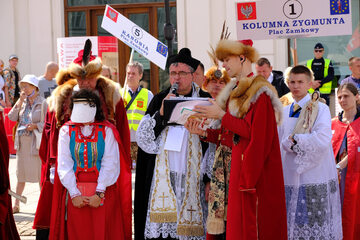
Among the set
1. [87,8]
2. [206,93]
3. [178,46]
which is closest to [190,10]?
[178,46]

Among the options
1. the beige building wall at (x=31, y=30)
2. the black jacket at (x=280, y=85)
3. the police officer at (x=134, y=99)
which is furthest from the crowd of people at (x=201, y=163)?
the beige building wall at (x=31, y=30)

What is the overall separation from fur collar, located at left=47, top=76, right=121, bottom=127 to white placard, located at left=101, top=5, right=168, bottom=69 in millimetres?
2665

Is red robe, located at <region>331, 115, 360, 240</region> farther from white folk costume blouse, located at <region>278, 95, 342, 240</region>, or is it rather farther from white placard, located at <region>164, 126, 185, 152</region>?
white placard, located at <region>164, 126, 185, 152</region>

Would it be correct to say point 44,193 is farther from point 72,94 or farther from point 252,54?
point 252,54

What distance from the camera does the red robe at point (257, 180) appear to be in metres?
4.29

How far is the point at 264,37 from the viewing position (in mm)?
6285

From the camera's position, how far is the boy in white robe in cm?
495

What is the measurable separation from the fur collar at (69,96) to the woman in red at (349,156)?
7.10ft

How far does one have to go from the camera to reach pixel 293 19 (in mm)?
6180

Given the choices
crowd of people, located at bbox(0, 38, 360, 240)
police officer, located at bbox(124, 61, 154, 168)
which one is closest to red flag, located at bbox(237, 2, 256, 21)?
crowd of people, located at bbox(0, 38, 360, 240)

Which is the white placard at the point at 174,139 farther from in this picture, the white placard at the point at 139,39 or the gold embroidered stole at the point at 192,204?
the white placard at the point at 139,39

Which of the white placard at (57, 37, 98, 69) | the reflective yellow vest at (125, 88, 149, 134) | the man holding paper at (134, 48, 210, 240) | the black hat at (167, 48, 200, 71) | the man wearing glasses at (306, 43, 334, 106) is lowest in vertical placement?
the man holding paper at (134, 48, 210, 240)

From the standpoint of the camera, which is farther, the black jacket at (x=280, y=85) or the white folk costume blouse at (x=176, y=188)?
the black jacket at (x=280, y=85)

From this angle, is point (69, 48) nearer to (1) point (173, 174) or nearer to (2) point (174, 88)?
(2) point (174, 88)
